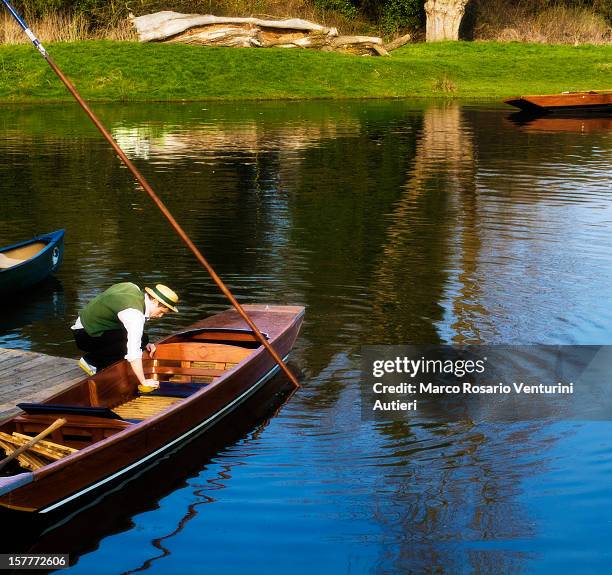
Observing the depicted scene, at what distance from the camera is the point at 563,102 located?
45.6m

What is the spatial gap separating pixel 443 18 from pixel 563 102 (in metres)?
18.7

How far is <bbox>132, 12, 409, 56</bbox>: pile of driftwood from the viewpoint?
182 ft

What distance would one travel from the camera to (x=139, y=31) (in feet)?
180

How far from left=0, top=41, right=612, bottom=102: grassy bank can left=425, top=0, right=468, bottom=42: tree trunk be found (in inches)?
142

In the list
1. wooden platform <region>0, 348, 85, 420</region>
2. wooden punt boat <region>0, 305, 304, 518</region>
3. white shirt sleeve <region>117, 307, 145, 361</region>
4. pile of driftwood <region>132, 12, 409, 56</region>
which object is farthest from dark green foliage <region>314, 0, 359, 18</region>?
white shirt sleeve <region>117, 307, 145, 361</region>

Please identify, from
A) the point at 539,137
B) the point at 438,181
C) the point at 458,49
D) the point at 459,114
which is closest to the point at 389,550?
the point at 438,181

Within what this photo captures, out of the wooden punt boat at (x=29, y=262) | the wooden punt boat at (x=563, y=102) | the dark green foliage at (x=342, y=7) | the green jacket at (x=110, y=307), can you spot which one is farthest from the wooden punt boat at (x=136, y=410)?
the dark green foliage at (x=342, y=7)

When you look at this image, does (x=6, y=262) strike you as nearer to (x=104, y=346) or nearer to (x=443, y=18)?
(x=104, y=346)

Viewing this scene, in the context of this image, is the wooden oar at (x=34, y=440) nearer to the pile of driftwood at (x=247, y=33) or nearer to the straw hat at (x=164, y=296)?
the straw hat at (x=164, y=296)

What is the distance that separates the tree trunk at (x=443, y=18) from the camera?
61688 mm

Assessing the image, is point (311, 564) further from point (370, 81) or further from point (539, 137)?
point (370, 81)

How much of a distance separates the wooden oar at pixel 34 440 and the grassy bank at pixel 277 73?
1566 inches

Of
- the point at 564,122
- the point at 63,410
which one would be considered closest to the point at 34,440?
Result: the point at 63,410

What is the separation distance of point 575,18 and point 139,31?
89.0ft
